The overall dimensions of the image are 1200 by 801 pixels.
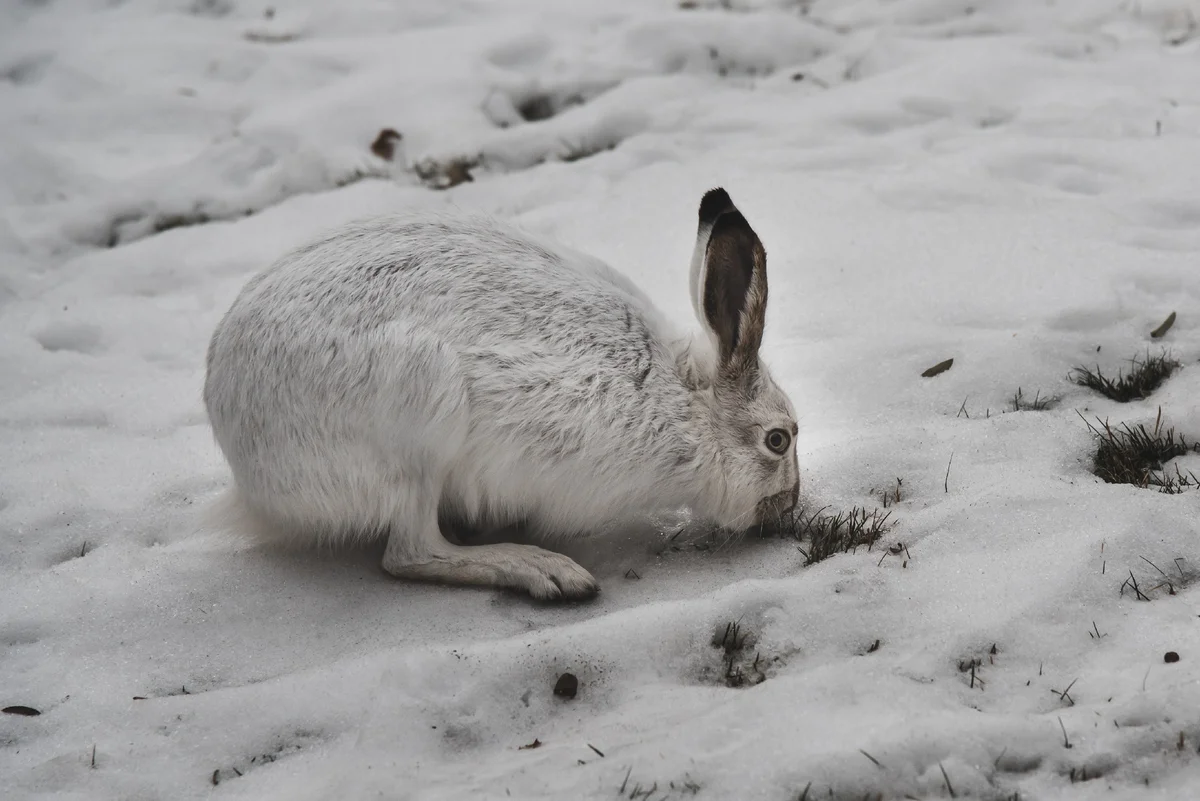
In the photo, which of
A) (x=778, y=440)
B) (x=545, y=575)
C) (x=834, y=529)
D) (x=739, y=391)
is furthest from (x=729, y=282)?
(x=545, y=575)

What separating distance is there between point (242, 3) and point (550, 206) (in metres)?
4.20

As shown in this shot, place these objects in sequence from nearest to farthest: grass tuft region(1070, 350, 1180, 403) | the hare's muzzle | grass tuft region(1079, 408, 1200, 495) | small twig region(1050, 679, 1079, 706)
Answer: small twig region(1050, 679, 1079, 706) < grass tuft region(1079, 408, 1200, 495) < the hare's muzzle < grass tuft region(1070, 350, 1180, 403)

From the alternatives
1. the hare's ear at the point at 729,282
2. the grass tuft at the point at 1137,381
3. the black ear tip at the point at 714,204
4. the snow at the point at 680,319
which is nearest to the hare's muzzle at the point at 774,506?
the snow at the point at 680,319

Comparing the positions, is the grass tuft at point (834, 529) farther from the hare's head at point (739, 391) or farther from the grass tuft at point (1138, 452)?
the grass tuft at point (1138, 452)

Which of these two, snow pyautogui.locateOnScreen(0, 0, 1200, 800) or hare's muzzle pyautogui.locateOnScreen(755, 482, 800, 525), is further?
hare's muzzle pyautogui.locateOnScreen(755, 482, 800, 525)

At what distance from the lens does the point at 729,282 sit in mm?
4004

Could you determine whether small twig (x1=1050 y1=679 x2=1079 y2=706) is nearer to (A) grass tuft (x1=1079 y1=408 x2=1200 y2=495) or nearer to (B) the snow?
(B) the snow

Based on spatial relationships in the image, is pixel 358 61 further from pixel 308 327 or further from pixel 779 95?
pixel 308 327

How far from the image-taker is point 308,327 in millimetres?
3854

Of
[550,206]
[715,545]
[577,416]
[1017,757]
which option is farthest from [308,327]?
[550,206]

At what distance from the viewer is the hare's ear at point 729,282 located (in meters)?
3.89

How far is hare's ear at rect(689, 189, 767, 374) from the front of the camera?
3.89 m

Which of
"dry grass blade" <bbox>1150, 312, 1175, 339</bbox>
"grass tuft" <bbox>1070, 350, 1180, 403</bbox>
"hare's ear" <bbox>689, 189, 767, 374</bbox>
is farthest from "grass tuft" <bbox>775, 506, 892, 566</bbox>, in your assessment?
"dry grass blade" <bbox>1150, 312, 1175, 339</bbox>

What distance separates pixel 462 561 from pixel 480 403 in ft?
1.94
